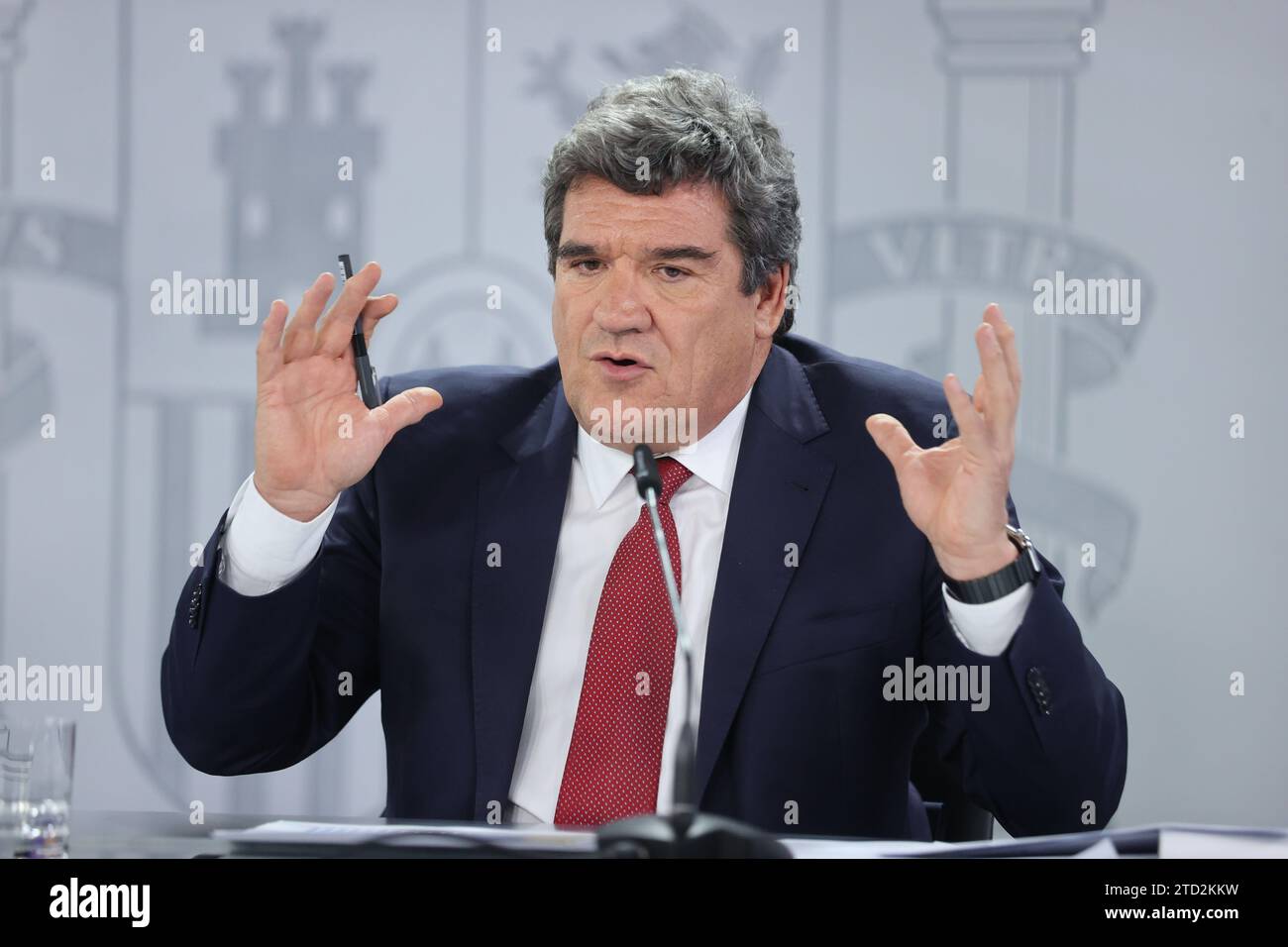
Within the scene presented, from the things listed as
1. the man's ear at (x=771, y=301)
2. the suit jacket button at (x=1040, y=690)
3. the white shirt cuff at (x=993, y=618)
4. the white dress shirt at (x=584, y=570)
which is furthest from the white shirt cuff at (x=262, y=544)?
the suit jacket button at (x=1040, y=690)

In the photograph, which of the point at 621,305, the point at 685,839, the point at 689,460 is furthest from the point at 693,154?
the point at 685,839

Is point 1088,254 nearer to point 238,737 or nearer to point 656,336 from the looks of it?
point 656,336

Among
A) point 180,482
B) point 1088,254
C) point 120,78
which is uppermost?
point 120,78

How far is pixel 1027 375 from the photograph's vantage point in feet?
11.7

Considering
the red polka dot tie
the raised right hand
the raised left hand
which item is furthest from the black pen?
the raised left hand

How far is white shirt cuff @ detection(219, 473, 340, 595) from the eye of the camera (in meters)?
1.82

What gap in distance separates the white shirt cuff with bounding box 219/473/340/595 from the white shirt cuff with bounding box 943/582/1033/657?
2.87 feet

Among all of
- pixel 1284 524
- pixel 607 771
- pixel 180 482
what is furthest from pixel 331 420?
pixel 1284 524

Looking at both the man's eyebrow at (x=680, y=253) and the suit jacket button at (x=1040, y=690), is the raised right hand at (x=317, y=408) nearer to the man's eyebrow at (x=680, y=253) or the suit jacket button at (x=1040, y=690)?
the man's eyebrow at (x=680, y=253)

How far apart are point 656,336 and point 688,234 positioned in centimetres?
16

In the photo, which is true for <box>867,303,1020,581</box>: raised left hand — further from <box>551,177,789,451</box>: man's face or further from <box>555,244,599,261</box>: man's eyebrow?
<box>555,244,599,261</box>: man's eyebrow

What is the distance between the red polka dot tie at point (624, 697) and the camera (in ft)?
6.01

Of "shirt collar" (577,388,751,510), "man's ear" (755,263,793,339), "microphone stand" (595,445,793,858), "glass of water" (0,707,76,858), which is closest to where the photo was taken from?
"microphone stand" (595,445,793,858)
